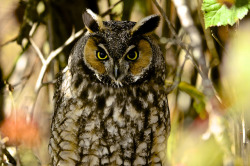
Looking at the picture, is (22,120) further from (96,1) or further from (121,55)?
(96,1)

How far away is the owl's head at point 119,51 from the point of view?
1.47 meters

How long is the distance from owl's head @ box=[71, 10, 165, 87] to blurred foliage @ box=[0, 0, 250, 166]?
19 centimetres

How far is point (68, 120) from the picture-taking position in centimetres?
171

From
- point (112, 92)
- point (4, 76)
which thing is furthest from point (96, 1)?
point (112, 92)

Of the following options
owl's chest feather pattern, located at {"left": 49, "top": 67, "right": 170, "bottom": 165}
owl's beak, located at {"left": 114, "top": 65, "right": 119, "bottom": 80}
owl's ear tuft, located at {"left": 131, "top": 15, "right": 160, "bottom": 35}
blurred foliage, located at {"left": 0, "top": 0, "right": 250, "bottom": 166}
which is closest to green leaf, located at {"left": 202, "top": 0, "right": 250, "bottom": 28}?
blurred foliage, located at {"left": 0, "top": 0, "right": 250, "bottom": 166}

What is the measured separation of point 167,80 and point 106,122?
2.06 feet

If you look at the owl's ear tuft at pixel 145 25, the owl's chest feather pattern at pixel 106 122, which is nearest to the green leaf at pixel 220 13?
the owl's ear tuft at pixel 145 25

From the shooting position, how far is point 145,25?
1.52 metres

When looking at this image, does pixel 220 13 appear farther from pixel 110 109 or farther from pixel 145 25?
pixel 110 109

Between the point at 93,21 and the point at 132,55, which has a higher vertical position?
the point at 93,21

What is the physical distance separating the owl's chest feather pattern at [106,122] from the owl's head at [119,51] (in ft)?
0.24

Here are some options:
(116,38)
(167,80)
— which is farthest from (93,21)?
(167,80)

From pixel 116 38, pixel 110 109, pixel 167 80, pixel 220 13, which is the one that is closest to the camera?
pixel 220 13

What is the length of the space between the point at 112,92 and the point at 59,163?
1.38ft
